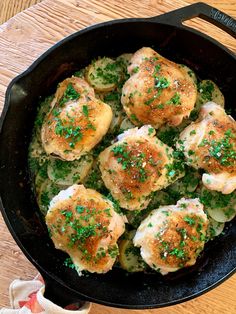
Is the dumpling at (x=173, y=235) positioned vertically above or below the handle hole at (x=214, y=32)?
below

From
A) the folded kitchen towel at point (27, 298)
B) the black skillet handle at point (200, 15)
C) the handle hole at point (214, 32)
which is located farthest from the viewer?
the handle hole at point (214, 32)

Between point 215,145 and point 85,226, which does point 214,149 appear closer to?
point 215,145

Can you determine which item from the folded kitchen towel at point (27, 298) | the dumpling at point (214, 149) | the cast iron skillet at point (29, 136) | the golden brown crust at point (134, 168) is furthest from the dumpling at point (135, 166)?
the folded kitchen towel at point (27, 298)

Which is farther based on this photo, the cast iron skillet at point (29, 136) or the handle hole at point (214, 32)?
the handle hole at point (214, 32)

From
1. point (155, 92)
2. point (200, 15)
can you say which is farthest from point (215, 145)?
point (200, 15)

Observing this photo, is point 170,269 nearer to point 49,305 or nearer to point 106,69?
point 49,305

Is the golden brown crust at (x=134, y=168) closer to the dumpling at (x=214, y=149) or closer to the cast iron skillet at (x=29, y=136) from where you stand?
the dumpling at (x=214, y=149)
